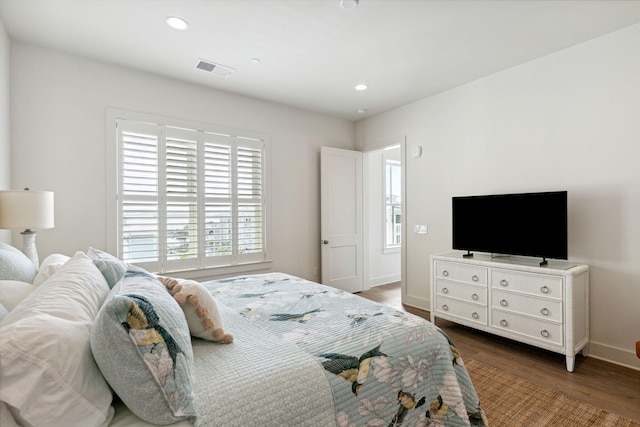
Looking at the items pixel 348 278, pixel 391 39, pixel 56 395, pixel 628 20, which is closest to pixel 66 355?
pixel 56 395

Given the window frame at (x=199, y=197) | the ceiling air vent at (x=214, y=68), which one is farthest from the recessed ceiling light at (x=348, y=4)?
the window frame at (x=199, y=197)

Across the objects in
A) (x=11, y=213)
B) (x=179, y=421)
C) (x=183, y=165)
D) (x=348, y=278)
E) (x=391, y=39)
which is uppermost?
(x=391, y=39)

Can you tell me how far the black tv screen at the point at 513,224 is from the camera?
2713 millimetres

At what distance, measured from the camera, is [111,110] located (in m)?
3.12

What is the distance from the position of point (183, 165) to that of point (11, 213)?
166cm

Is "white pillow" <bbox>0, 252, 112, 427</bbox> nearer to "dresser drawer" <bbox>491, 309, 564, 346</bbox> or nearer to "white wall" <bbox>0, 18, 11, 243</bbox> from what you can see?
"white wall" <bbox>0, 18, 11, 243</bbox>

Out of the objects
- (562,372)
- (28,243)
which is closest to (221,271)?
(28,243)

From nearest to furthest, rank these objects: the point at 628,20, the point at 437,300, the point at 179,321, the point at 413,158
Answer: the point at 179,321 < the point at 628,20 < the point at 437,300 < the point at 413,158

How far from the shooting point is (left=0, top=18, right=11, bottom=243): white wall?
8.03 feet

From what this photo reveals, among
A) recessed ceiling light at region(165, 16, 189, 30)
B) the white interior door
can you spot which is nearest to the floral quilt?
recessed ceiling light at region(165, 16, 189, 30)

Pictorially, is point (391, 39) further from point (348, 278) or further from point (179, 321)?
point (348, 278)

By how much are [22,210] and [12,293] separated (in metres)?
1.04

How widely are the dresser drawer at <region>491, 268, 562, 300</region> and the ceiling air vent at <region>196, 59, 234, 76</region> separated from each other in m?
3.25

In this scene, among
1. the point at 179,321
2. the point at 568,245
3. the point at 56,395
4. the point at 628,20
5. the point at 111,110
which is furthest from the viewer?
the point at 111,110
